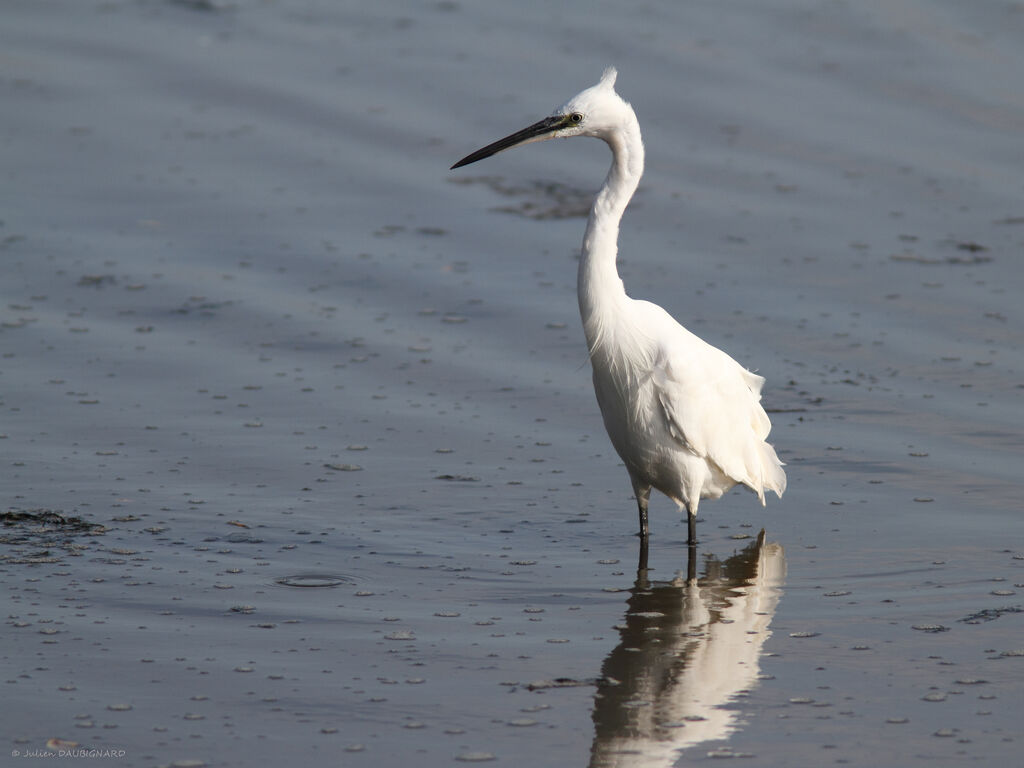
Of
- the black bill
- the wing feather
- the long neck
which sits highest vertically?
the black bill

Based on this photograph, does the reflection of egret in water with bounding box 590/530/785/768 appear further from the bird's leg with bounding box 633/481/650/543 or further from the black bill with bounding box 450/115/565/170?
the black bill with bounding box 450/115/565/170

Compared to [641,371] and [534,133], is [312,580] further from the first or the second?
[534,133]

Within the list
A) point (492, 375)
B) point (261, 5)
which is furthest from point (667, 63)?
point (492, 375)

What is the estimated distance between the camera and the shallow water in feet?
16.4

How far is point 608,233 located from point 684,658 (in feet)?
6.17

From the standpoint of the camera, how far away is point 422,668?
5168mm

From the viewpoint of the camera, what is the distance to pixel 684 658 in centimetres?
538

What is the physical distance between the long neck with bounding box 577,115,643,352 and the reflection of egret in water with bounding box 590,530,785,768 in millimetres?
1183

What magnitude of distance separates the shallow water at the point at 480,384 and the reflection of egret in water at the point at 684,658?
2 centimetres

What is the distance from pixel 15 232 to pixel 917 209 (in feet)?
22.5

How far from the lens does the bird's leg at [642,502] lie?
656 centimetres

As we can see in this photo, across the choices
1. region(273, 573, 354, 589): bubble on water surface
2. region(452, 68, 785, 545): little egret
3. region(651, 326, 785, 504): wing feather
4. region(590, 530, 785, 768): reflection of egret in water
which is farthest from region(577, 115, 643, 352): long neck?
region(273, 573, 354, 589): bubble on water surface

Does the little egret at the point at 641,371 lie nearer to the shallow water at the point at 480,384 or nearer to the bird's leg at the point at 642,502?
the bird's leg at the point at 642,502

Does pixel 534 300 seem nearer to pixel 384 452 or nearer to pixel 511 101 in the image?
pixel 384 452
